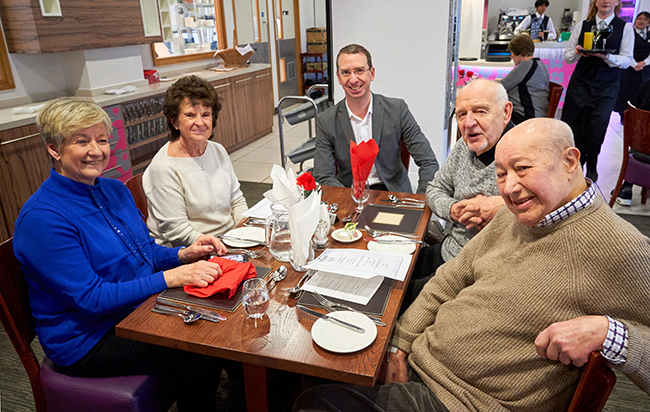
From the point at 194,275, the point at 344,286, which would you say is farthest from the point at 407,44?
the point at 194,275

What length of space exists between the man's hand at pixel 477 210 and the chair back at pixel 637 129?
2.00 meters

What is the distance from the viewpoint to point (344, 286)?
1.44 metres

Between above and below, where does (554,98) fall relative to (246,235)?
above

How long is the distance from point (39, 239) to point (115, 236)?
0.27 meters

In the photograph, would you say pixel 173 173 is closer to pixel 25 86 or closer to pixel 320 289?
pixel 320 289

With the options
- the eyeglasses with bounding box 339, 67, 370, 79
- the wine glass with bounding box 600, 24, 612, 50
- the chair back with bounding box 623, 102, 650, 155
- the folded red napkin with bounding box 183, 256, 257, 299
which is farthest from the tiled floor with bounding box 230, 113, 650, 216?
the folded red napkin with bounding box 183, 256, 257, 299

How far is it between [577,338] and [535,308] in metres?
0.13

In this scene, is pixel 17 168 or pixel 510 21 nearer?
pixel 17 168

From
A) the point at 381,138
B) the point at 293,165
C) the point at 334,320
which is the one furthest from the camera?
the point at 293,165

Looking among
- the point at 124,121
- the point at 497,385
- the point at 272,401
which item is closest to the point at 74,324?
the point at 272,401

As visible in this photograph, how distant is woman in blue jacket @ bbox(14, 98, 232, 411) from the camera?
4.48ft

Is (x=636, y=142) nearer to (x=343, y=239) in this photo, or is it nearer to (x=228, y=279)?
(x=343, y=239)

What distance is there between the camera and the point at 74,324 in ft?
4.73

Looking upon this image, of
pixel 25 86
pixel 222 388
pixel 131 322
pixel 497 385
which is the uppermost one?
pixel 25 86
